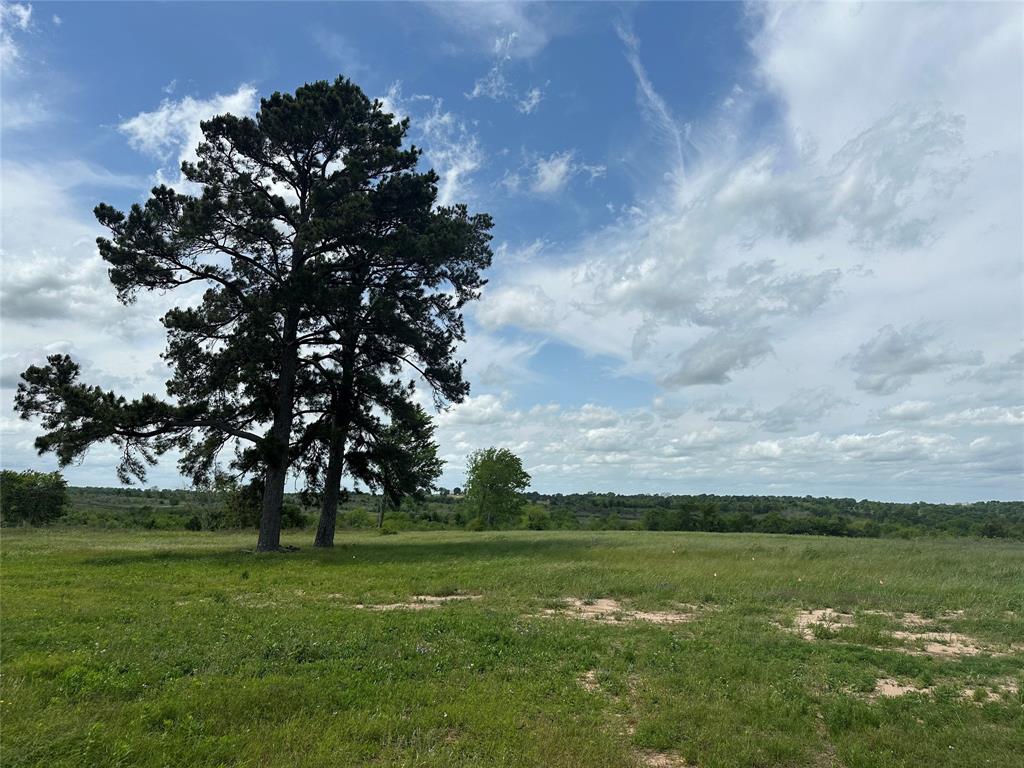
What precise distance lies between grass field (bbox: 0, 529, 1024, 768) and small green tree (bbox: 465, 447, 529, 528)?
5495 centimetres

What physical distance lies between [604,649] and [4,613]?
9.80 m

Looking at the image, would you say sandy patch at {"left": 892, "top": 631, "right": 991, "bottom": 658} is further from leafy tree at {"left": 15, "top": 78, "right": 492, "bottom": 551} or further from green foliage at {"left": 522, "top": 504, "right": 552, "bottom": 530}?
green foliage at {"left": 522, "top": 504, "right": 552, "bottom": 530}

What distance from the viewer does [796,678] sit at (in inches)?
315

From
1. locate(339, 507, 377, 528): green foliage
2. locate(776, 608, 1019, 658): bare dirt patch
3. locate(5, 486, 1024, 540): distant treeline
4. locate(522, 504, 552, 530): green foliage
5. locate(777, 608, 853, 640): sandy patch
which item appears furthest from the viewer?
locate(522, 504, 552, 530): green foliage

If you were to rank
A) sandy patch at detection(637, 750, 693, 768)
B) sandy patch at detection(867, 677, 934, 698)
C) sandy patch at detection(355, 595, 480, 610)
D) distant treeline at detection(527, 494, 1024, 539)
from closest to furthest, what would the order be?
sandy patch at detection(637, 750, 693, 768)
sandy patch at detection(867, 677, 934, 698)
sandy patch at detection(355, 595, 480, 610)
distant treeline at detection(527, 494, 1024, 539)

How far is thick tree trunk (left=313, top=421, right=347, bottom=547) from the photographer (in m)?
26.9

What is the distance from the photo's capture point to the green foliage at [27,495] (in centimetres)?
5709

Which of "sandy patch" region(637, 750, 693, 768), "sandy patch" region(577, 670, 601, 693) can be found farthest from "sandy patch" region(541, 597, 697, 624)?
"sandy patch" region(637, 750, 693, 768)

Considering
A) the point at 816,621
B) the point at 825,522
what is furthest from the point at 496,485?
the point at 816,621

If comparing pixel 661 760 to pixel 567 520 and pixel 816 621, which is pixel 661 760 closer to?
pixel 816 621

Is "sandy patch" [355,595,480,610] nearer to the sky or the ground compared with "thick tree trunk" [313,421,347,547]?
nearer to the ground

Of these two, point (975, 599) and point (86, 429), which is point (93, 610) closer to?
point (86, 429)

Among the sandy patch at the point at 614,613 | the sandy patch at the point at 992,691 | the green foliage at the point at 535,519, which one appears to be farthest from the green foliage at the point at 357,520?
the sandy patch at the point at 992,691

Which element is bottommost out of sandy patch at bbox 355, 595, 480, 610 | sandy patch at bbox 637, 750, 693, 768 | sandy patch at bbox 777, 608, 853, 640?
sandy patch at bbox 637, 750, 693, 768
